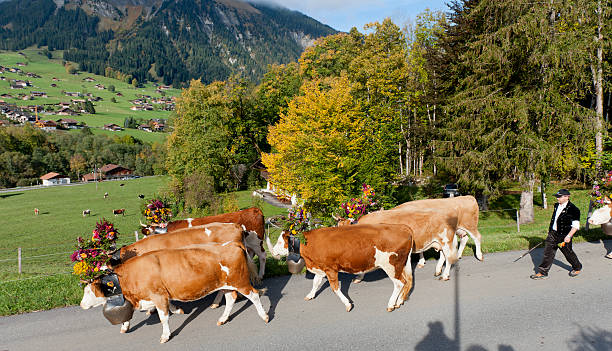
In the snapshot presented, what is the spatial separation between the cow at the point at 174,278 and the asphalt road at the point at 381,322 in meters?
0.47

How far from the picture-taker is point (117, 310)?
5961 millimetres

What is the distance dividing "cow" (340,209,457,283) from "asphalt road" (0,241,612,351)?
1.75 ft

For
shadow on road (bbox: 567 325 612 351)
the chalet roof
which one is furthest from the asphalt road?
the chalet roof

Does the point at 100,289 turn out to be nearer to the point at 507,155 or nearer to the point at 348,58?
the point at 507,155

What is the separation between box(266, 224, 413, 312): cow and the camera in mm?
6914

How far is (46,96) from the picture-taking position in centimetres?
18150

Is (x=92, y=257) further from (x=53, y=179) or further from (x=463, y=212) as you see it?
(x=53, y=179)

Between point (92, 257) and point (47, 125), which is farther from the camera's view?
point (47, 125)

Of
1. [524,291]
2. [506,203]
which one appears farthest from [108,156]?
[524,291]

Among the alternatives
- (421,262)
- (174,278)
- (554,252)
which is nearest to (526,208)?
(554,252)

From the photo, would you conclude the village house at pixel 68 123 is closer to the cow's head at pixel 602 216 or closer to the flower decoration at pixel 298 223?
the flower decoration at pixel 298 223

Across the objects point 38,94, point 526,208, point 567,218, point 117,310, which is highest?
point 38,94

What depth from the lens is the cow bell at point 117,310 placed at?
594 cm

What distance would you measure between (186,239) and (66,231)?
36329mm
